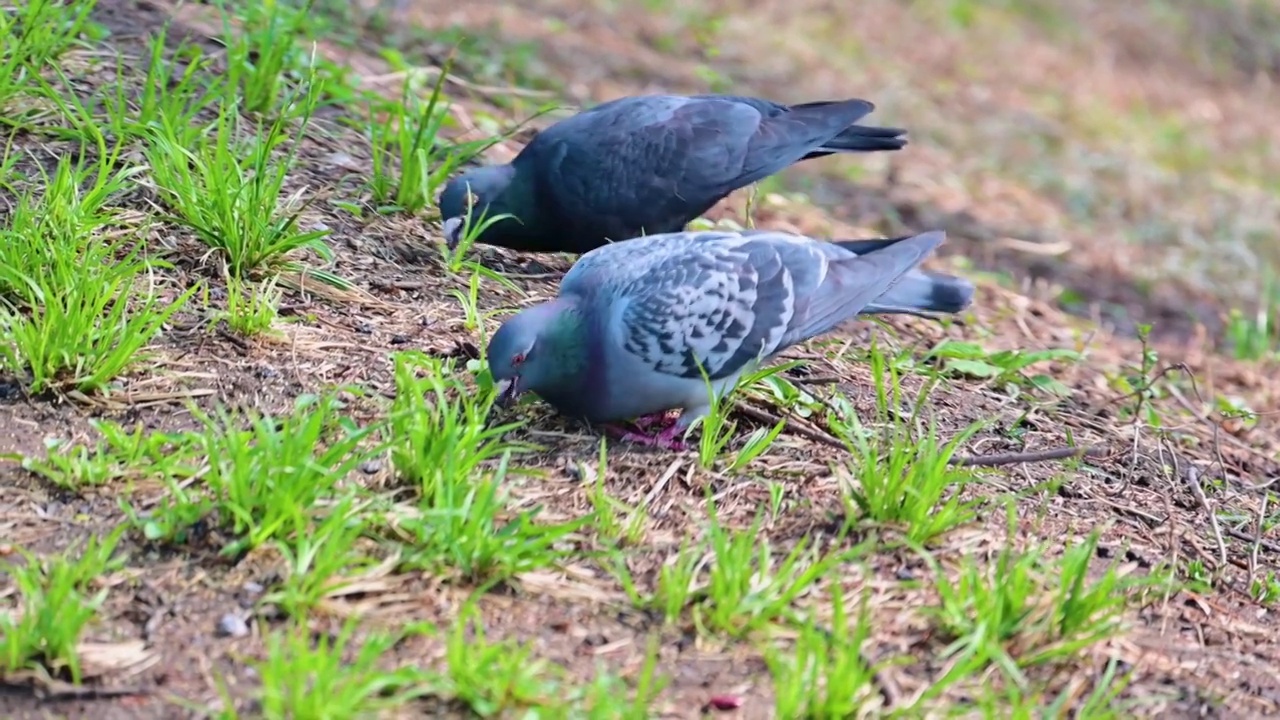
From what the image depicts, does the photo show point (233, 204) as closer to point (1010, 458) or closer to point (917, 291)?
point (917, 291)

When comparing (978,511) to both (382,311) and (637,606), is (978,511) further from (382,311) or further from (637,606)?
(382,311)

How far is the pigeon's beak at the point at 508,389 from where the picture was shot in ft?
10.7

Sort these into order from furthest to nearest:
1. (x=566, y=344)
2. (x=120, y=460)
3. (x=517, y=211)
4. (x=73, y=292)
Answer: (x=517, y=211)
(x=566, y=344)
(x=73, y=292)
(x=120, y=460)

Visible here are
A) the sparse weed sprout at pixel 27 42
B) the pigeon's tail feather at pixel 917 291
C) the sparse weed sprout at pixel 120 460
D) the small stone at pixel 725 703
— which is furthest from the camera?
the sparse weed sprout at pixel 27 42

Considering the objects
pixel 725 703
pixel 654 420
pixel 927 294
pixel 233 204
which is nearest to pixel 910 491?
pixel 725 703

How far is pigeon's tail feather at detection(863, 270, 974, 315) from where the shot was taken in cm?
395

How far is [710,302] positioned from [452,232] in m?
1.24

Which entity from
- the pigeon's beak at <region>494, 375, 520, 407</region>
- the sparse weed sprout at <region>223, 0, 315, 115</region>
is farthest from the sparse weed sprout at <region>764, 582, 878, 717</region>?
the sparse weed sprout at <region>223, 0, 315, 115</region>

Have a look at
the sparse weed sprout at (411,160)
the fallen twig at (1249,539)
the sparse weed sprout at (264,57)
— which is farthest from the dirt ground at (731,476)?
the sparse weed sprout at (264,57)

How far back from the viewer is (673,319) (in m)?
3.41

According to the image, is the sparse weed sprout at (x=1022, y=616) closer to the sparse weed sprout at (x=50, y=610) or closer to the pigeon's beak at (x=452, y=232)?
the sparse weed sprout at (x=50, y=610)

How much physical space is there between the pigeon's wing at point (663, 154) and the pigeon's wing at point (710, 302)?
2.90ft

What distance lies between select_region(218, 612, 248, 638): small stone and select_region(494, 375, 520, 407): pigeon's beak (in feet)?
2.97

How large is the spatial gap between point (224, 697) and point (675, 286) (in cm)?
165
